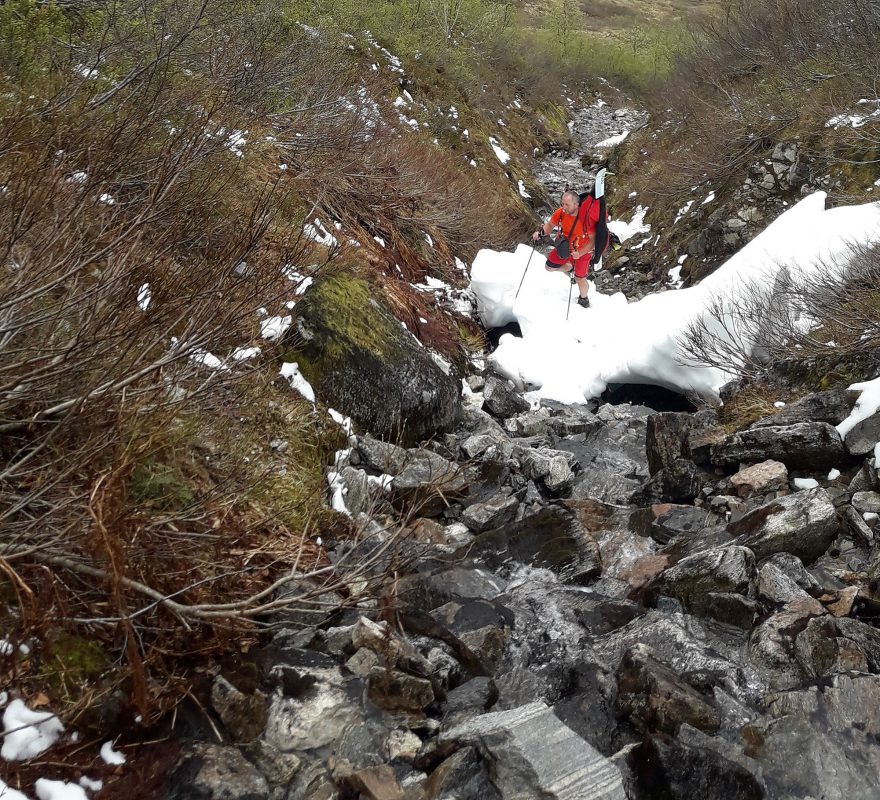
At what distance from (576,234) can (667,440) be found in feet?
14.2

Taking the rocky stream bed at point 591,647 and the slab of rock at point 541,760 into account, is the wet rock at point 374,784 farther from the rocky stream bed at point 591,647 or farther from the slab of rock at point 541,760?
the slab of rock at point 541,760

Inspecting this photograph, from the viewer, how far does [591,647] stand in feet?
11.8

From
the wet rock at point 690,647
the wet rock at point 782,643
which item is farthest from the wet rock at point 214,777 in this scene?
the wet rock at point 782,643

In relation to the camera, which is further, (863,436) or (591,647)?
(863,436)

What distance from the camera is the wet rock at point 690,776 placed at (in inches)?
102

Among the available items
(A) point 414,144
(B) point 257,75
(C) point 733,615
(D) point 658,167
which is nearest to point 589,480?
(C) point 733,615

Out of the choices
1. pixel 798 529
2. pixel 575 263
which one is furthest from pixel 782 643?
pixel 575 263

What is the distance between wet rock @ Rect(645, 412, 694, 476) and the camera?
577 cm

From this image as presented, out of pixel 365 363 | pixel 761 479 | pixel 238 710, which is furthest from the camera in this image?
pixel 365 363

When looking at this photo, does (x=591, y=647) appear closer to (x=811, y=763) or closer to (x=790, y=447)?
(x=811, y=763)

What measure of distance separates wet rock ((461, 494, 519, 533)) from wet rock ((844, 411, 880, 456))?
2289 mm

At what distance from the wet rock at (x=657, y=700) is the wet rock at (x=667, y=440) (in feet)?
8.86

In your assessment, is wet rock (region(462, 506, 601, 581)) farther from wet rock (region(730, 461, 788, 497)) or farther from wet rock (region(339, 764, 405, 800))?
wet rock (region(339, 764, 405, 800))

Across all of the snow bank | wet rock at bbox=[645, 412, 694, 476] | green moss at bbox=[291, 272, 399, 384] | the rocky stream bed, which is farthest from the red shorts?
the rocky stream bed
